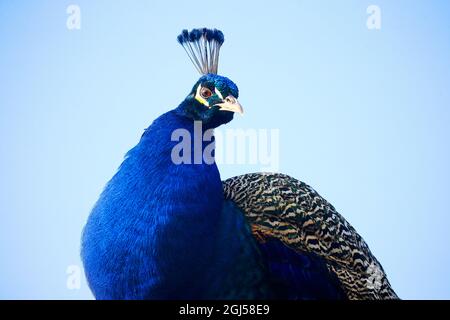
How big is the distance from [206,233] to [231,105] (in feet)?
2.24

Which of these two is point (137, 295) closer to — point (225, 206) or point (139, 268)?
point (139, 268)

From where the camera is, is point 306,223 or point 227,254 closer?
point 227,254

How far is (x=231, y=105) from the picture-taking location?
2.53 m

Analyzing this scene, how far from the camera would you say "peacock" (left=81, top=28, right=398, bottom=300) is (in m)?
2.09

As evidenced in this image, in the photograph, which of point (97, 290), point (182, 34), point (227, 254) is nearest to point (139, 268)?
point (97, 290)

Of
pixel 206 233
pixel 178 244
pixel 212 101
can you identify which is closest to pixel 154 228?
pixel 178 244

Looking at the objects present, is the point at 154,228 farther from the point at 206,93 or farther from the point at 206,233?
the point at 206,93

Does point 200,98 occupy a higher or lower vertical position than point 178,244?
higher

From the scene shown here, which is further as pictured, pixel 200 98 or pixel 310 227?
pixel 200 98

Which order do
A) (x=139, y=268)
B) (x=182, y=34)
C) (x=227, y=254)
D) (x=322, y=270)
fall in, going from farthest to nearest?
(x=182, y=34) → (x=322, y=270) → (x=227, y=254) → (x=139, y=268)

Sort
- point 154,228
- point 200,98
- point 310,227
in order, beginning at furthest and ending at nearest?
point 200,98, point 310,227, point 154,228
